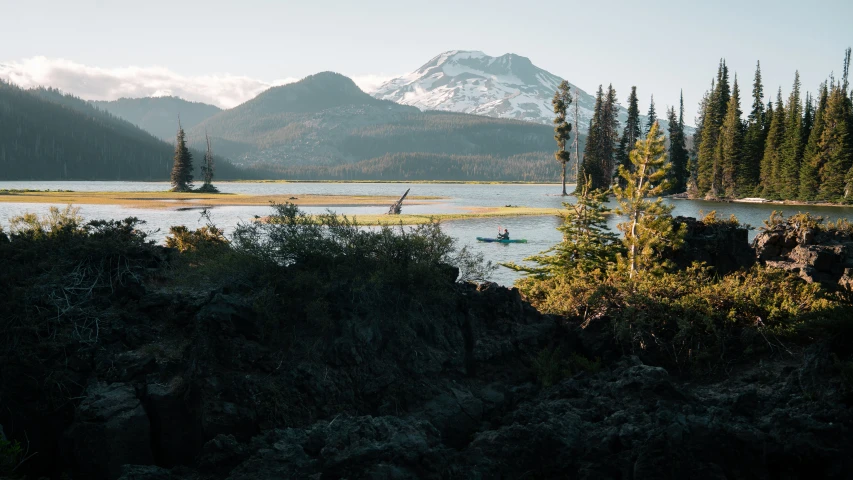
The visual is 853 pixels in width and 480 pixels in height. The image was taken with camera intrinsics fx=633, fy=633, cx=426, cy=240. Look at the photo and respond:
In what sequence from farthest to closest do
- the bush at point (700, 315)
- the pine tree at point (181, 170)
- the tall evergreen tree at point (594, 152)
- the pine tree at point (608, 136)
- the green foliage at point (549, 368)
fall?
the pine tree at point (608, 136) → the pine tree at point (181, 170) → the tall evergreen tree at point (594, 152) → the bush at point (700, 315) → the green foliage at point (549, 368)

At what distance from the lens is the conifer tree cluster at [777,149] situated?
3194 inches

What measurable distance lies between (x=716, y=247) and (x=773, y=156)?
8551cm

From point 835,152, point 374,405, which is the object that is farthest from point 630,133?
point 374,405

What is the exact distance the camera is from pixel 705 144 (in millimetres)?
108375

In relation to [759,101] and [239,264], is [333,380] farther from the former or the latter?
[759,101]

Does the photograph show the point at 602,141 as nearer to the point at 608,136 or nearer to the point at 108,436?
the point at 608,136

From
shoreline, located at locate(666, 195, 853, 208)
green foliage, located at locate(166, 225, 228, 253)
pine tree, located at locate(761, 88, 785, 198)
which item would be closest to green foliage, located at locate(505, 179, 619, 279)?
green foliage, located at locate(166, 225, 228, 253)

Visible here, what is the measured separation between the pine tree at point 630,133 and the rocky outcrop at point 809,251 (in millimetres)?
86348

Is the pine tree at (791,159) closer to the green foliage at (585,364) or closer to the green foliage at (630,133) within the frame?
the green foliage at (630,133)

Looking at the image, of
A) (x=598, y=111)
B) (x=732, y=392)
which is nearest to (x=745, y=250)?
(x=732, y=392)

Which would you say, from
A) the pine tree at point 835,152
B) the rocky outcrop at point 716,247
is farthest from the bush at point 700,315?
the pine tree at point 835,152

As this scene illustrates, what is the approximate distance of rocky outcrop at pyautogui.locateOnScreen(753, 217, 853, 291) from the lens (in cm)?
1895

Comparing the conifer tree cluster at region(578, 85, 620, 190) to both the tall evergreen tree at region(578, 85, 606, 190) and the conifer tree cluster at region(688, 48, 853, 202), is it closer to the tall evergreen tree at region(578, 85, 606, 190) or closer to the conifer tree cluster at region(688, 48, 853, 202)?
the tall evergreen tree at region(578, 85, 606, 190)

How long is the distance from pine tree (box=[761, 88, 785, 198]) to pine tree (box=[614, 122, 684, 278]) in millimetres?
80657
